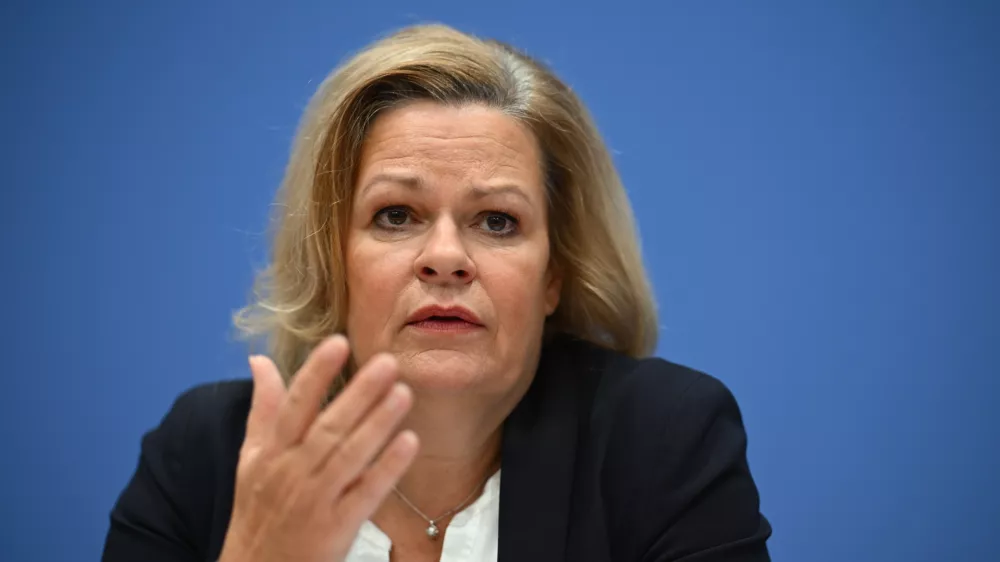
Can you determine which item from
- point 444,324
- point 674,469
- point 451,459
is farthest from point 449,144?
point 674,469

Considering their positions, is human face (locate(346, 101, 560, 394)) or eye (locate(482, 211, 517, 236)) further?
eye (locate(482, 211, 517, 236))

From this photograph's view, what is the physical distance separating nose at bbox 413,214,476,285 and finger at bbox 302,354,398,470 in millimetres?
430

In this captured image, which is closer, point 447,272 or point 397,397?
point 397,397

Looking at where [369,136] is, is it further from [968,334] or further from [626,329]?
[968,334]

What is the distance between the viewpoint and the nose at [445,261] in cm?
154

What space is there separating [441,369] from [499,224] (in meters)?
0.30

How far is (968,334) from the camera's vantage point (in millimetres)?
2260

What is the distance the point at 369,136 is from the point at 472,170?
221mm

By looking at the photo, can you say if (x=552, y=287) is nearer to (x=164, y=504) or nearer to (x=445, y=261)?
(x=445, y=261)

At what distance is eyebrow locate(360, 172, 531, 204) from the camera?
1.63 m

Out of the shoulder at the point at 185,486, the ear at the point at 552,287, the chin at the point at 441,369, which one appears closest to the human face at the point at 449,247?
the chin at the point at 441,369

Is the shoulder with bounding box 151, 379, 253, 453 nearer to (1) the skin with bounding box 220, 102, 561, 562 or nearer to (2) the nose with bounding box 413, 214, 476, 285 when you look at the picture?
(1) the skin with bounding box 220, 102, 561, 562

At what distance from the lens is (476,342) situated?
1566 mm

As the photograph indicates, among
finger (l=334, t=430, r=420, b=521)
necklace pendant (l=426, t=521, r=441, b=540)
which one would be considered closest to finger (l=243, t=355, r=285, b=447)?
finger (l=334, t=430, r=420, b=521)
